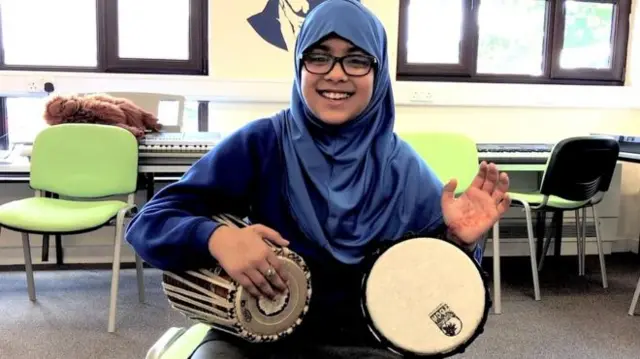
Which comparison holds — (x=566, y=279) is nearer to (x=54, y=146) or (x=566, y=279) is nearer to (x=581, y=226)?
(x=581, y=226)

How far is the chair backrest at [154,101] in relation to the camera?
3260 millimetres

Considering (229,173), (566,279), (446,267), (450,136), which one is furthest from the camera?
(566,279)

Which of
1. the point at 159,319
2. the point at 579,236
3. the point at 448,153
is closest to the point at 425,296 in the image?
the point at 159,319

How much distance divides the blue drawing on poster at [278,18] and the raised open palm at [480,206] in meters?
2.74

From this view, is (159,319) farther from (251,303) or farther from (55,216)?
(251,303)

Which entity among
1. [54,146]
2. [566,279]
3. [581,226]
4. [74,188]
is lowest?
[566,279]

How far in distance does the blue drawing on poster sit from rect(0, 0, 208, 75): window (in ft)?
1.23

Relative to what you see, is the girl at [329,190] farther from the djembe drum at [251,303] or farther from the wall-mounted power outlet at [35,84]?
the wall-mounted power outlet at [35,84]

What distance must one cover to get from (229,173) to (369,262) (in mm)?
315

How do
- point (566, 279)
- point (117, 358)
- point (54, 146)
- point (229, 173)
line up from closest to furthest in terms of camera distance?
point (229, 173)
point (117, 358)
point (54, 146)
point (566, 279)

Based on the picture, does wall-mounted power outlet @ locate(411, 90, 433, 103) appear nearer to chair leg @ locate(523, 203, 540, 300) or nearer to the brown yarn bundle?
chair leg @ locate(523, 203, 540, 300)

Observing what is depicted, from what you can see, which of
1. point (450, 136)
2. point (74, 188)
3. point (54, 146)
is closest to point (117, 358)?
point (74, 188)

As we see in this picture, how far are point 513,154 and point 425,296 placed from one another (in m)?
2.46

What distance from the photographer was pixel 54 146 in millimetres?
2770
